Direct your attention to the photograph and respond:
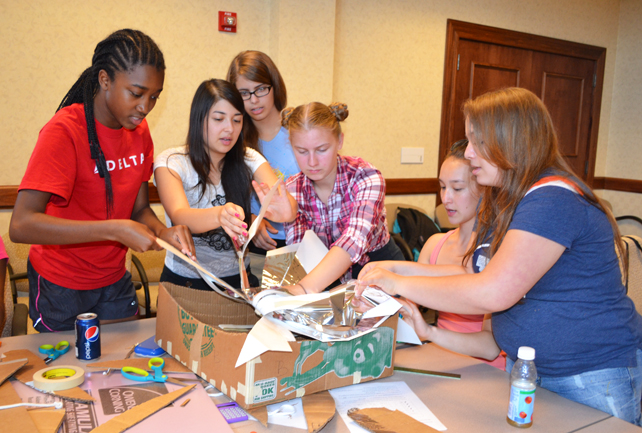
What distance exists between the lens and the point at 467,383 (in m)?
1.17

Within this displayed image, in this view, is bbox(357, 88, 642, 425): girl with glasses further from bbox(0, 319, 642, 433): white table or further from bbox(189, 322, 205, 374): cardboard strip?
bbox(189, 322, 205, 374): cardboard strip

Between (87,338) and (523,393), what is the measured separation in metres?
0.97

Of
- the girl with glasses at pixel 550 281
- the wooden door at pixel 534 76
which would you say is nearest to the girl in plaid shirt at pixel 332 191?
the girl with glasses at pixel 550 281

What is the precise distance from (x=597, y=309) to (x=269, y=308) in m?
0.74

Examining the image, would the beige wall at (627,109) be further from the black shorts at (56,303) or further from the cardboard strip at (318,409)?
the black shorts at (56,303)

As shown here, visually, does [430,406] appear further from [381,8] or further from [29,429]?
[381,8]

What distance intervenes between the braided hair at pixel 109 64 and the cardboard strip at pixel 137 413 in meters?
0.71

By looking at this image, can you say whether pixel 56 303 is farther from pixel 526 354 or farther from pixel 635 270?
pixel 635 270

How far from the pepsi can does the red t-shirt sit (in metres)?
0.36

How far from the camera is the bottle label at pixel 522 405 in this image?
95cm

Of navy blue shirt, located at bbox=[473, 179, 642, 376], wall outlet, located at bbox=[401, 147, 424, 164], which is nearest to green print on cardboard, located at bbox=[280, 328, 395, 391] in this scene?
navy blue shirt, located at bbox=[473, 179, 642, 376]

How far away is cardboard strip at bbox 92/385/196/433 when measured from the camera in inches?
35.1

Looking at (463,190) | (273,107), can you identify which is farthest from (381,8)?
(463,190)

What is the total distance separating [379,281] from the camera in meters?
1.21
